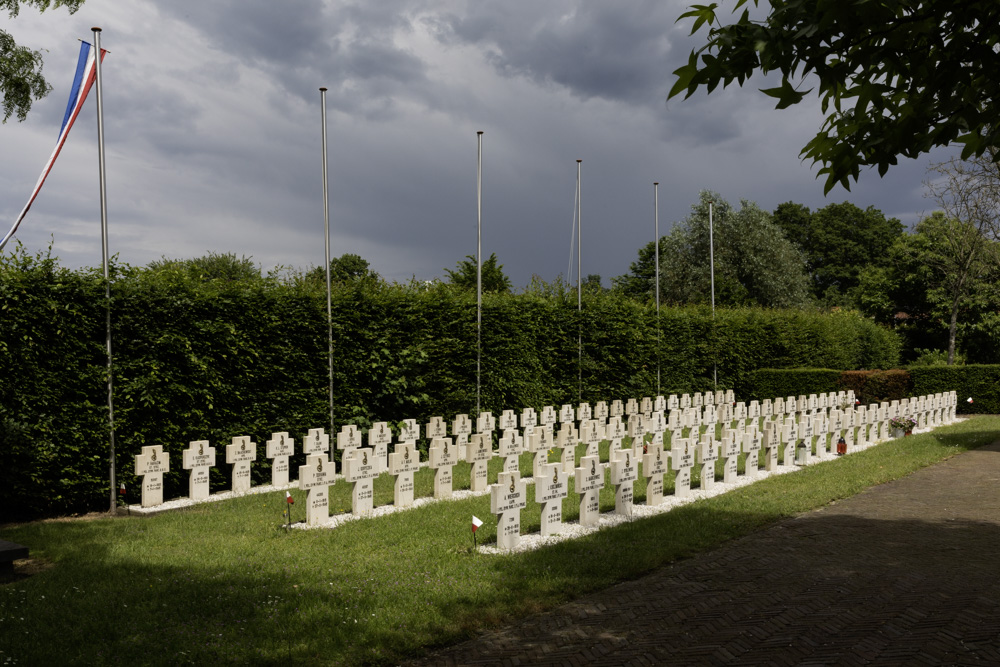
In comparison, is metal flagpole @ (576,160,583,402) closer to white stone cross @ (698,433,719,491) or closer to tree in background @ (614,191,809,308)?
white stone cross @ (698,433,719,491)

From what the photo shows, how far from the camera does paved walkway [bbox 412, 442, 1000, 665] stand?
5.09m

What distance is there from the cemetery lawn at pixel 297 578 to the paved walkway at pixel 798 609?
394 millimetres

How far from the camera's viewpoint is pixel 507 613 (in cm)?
582

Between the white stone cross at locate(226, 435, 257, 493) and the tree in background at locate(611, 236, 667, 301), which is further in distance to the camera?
the tree in background at locate(611, 236, 667, 301)

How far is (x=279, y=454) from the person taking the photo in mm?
11305

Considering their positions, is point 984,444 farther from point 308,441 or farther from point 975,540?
point 308,441

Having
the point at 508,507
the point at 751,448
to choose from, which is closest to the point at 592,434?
the point at 751,448

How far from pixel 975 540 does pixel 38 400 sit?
1160cm

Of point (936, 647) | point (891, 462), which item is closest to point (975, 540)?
point (936, 647)

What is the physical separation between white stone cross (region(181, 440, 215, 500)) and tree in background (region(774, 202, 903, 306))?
58.8m

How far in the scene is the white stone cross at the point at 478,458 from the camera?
11031 mm

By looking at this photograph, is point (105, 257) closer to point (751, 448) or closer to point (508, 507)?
point (508, 507)

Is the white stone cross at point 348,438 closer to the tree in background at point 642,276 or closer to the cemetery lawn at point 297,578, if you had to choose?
the cemetery lawn at point 297,578

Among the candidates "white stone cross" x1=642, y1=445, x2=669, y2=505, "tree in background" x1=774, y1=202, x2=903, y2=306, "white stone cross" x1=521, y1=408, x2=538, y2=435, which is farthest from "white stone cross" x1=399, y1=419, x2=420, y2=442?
"tree in background" x1=774, y1=202, x2=903, y2=306
